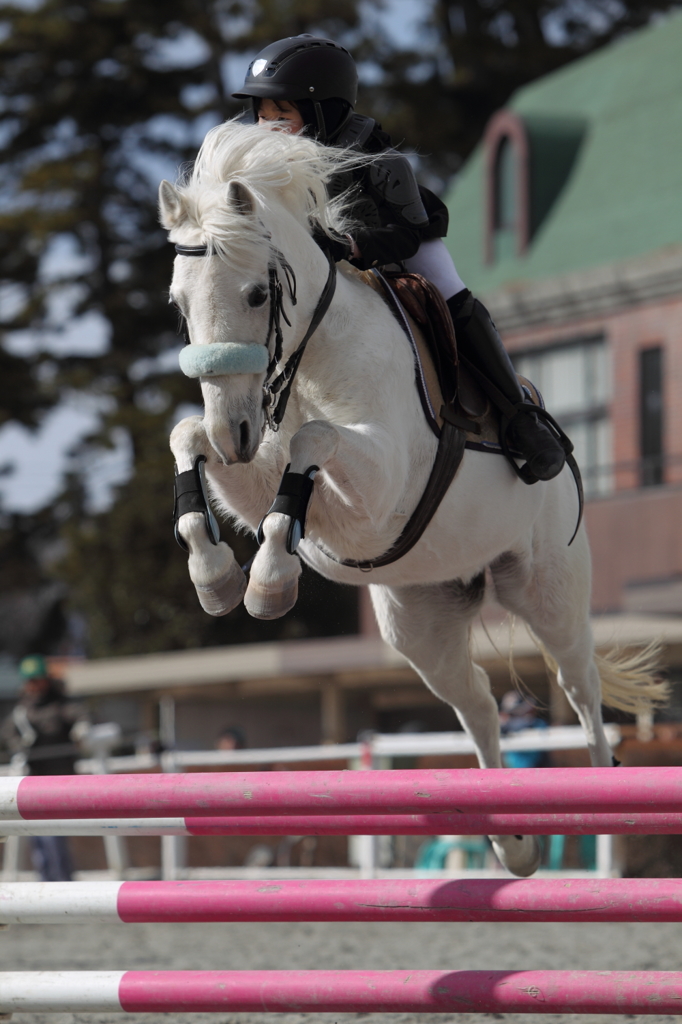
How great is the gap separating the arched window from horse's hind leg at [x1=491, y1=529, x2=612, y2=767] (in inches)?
533

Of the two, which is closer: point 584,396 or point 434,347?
point 434,347

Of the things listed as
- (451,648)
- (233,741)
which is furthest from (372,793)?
(233,741)

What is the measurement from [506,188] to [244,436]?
15776 millimetres

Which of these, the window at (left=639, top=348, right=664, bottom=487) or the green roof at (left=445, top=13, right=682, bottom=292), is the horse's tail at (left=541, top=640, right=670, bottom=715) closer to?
the window at (left=639, top=348, right=664, bottom=487)

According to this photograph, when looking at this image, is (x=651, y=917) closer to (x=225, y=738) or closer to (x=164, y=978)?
(x=164, y=978)

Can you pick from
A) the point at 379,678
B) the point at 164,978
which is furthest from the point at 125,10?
the point at 164,978

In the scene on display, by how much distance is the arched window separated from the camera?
1759 centimetres

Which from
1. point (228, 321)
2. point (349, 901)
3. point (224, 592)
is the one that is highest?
point (228, 321)

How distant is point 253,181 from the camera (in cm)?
340

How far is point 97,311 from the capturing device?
80.5ft

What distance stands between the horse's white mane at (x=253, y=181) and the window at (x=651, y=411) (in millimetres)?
12084

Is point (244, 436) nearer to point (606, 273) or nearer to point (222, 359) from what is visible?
point (222, 359)

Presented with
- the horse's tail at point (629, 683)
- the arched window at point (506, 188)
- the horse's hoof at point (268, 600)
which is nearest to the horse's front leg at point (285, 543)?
the horse's hoof at point (268, 600)

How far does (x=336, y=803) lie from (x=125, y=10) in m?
23.9
